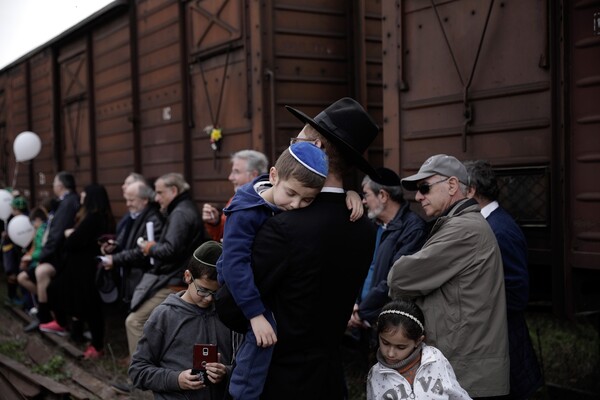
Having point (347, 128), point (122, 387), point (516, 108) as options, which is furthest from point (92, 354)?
point (347, 128)

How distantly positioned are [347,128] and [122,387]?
3460mm

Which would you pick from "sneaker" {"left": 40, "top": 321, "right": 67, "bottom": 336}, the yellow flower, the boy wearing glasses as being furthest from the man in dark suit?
"sneaker" {"left": 40, "top": 321, "right": 67, "bottom": 336}

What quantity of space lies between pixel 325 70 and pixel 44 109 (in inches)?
253

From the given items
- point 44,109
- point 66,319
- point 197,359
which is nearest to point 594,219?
point 197,359

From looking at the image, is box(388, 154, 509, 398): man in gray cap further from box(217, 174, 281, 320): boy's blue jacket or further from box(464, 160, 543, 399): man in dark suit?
box(217, 174, 281, 320): boy's blue jacket

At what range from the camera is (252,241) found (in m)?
2.10

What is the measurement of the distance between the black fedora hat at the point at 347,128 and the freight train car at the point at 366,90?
157 cm

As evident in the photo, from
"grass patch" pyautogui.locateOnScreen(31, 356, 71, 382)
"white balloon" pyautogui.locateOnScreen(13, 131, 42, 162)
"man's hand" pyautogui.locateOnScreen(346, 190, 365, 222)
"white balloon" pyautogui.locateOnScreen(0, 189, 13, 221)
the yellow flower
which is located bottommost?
"grass patch" pyautogui.locateOnScreen(31, 356, 71, 382)

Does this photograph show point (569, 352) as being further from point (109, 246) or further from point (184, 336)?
point (184, 336)

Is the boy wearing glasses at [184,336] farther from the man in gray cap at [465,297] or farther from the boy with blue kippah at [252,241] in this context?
the man in gray cap at [465,297]

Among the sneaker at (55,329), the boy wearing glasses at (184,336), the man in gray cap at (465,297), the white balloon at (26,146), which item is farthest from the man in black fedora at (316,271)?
the white balloon at (26,146)

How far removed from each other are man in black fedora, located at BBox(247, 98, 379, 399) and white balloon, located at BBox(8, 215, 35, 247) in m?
6.39

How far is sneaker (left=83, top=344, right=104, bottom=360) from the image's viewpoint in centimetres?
596

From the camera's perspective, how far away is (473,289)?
2.79m
